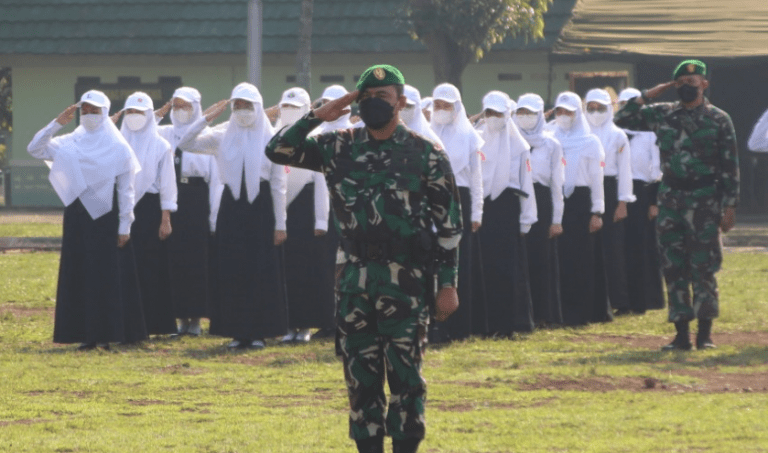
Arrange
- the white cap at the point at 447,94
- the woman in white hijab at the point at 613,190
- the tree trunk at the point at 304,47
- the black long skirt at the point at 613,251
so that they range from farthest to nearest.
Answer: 1. the tree trunk at the point at 304,47
2. the black long skirt at the point at 613,251
3. the woman in white hijab at the point at 613,190
4. the white cap at the point at 447,94

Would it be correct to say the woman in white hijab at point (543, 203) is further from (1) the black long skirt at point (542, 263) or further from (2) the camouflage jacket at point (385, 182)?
(2) the camouflage jacket at point (385, 182)

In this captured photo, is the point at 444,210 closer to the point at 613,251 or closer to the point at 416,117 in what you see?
the point at 416,117

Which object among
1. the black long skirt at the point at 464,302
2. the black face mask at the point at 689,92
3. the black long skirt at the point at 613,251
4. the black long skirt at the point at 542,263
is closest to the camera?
the black face mask at the point at 689,92

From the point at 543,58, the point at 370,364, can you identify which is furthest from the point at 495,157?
the point at 543,58

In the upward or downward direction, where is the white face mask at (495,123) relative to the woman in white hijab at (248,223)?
upward

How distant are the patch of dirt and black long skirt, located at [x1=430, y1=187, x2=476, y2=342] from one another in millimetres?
909

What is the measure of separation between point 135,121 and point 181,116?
2.65 ft

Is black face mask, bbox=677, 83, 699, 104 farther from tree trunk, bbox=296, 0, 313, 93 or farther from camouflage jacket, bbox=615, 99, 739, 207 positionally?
tree trunk, bbox=296, 0, 313, 93

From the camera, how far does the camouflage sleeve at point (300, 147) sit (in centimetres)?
761

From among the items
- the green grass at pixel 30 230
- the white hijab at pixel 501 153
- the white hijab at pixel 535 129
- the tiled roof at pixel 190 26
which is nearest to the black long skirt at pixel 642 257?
the white hijab at pixel 535 129

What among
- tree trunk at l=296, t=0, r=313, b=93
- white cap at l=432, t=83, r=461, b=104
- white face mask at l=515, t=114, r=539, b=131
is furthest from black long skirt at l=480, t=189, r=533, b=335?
tree trunk at l=296, t=0, r=313, b=93

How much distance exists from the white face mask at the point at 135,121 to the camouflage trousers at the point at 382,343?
6.62 metres


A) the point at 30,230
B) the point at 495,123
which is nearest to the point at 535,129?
the point at 495,123

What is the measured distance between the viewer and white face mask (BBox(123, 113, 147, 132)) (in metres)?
13.9
